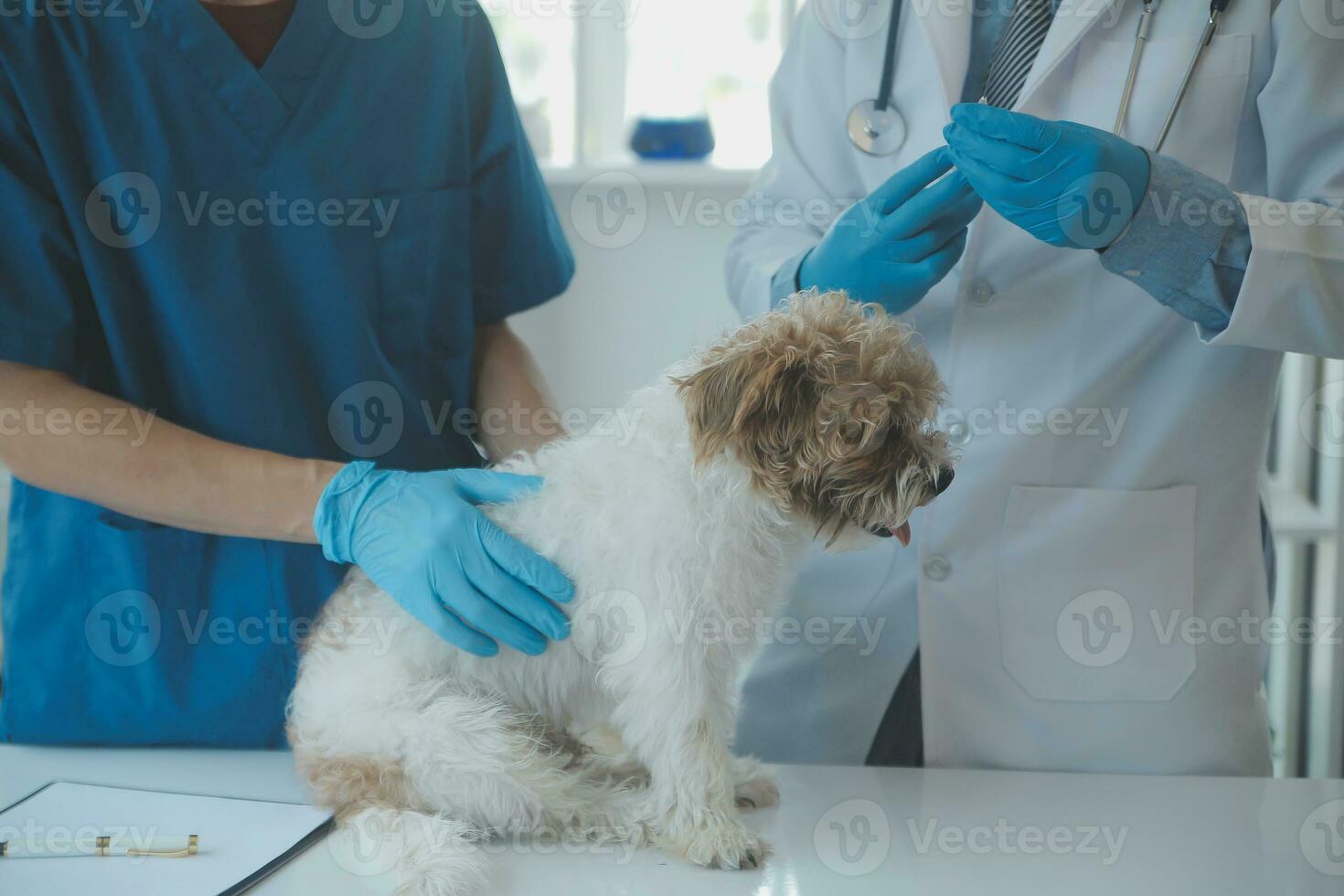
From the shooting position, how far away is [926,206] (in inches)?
52.9

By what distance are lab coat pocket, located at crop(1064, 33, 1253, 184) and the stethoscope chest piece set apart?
245 millimetres

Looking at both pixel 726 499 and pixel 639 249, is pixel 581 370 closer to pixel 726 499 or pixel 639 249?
pixel 639 249

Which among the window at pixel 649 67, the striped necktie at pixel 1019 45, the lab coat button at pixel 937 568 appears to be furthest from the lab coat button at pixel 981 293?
the window at pixel 649 67

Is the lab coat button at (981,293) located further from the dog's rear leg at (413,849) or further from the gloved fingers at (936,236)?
the dog's rear leg at (413,849)

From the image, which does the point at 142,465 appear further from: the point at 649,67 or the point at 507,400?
the point at 649,67

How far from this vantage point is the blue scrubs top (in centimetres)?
127

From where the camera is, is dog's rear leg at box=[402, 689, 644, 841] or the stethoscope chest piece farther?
the stethoscope chest piece

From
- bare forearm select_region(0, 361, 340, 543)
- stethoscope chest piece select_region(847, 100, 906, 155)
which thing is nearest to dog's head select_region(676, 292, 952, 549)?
stethoscope chest piece select_region(847, 100, 906, 155)

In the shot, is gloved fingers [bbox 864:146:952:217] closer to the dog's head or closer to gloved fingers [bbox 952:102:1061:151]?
gloved fingers [bbox 952:102:1061:151]

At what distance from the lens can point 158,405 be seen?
138cm

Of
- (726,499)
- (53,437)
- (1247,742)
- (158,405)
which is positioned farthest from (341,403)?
(1247,742)

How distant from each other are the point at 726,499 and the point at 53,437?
85 cm

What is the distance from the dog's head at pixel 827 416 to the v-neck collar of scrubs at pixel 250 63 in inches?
28.7

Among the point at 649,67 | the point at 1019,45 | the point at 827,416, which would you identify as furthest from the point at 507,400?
the point at 649,67
